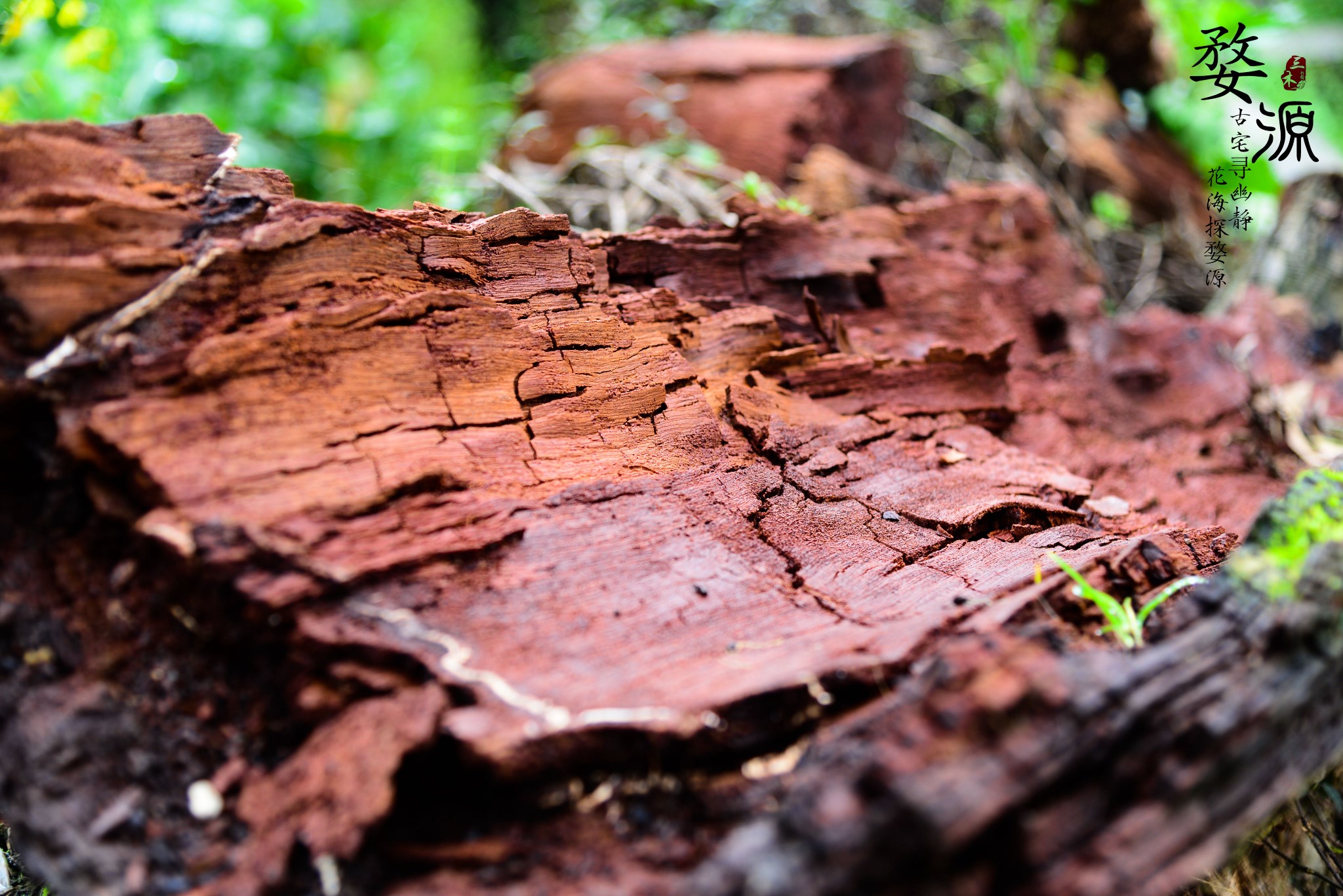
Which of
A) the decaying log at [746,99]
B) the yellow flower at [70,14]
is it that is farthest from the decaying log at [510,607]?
the decaying log at [746,99]

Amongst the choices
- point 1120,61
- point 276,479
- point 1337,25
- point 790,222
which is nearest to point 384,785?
point 276,479

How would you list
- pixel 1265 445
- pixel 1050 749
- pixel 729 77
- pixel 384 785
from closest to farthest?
1. pixel 1050 749
2. pixel 384 785
3. pixel 1265 445
4. pixel 729 77

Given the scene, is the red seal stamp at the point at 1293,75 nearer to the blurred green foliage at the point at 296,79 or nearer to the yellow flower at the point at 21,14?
the blurred green foliage at the point at 296,79

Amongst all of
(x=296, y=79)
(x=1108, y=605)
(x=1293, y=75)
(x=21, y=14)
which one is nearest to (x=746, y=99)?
(x=1293, y=75)

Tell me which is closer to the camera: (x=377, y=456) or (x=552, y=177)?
(x=377, y=456)

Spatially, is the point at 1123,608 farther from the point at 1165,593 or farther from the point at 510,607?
the point at 510,607

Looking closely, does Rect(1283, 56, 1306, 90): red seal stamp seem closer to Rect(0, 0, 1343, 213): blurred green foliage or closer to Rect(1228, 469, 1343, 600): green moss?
Rect(0, 0, 1343, 213): blurred green foliage

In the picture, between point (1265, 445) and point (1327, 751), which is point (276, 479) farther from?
point (1265, 445)
